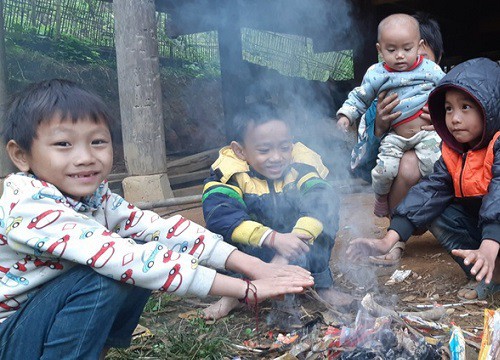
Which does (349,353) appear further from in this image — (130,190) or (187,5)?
(187,5)

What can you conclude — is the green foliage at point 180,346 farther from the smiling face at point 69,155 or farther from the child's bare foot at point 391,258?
Result: the child's bare foot at point 391,258

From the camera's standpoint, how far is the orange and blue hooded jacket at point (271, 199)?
2352mm

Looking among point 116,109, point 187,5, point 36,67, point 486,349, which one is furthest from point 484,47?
point 486,349

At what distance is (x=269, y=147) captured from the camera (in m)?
2.47

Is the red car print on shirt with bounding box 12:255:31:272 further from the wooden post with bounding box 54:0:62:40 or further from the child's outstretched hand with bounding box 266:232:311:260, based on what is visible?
the wooden post with bounding box 54:0:62:40

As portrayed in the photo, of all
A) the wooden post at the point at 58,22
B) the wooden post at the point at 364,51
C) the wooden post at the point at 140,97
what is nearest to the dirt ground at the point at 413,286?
the wooden post at the point at 140,97

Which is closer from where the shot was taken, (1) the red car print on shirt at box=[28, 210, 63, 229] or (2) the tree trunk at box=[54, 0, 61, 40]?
(1) the red car print on shirt at box=[28, 210, 63, 229]

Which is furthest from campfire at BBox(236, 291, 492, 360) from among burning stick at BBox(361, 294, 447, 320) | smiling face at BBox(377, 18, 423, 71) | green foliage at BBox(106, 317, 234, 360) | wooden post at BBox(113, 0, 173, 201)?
wooden post at BBox(113, 0, 173, 201)

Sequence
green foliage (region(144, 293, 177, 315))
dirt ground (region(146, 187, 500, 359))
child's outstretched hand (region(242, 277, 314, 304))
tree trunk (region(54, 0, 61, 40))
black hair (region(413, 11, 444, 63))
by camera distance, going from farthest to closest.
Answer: tree trunk (region(54, 0, 61, 40)), black hair (region(413, 11, 444, 63)), green foliage (region(144, 293, 177, 315)), dirt ground (region(146, 187, 500, 359)), child's outstretched hand (region(242, 277, 314, 304))

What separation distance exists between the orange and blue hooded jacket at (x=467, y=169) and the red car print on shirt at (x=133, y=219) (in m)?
1.17

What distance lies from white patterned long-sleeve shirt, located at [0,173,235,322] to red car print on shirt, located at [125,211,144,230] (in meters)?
0.20

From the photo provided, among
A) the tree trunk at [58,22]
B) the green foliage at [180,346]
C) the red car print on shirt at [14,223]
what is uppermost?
the tree trunk at [58,22]

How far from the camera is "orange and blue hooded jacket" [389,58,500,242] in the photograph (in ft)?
7.15

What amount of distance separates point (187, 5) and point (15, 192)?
617 cm
